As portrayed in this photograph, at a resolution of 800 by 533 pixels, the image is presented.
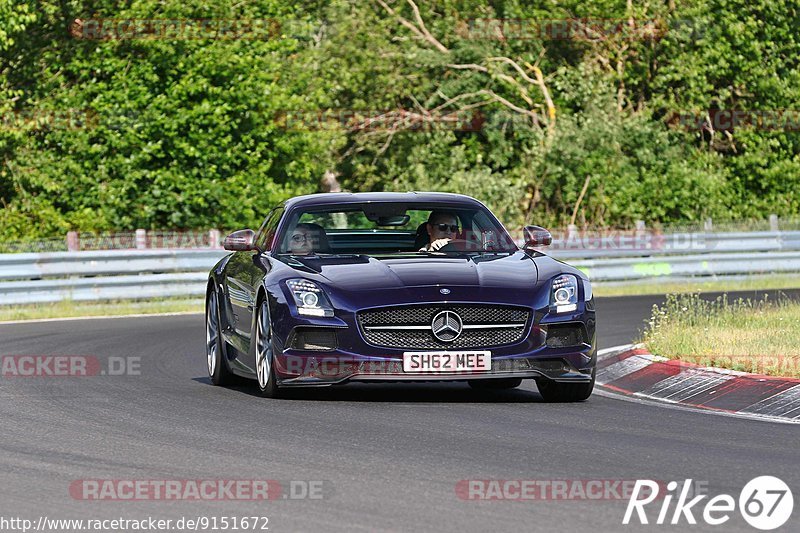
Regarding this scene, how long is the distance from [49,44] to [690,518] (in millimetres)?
32123

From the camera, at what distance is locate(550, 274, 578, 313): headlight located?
1163cm

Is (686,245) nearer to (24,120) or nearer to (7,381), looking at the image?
(24,120)

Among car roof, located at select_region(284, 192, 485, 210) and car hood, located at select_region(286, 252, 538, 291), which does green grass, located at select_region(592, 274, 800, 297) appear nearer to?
car roof, located at select_region(284, 192, 485, 210)

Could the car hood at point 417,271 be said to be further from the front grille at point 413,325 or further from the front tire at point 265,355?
the front tire at point 265,355

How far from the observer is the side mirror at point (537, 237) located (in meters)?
12.7

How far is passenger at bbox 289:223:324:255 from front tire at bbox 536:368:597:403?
6.78 feet

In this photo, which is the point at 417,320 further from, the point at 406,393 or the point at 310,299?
the point at 406,393

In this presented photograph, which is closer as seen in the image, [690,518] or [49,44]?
[690,518]

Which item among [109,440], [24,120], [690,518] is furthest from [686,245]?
[690,518]

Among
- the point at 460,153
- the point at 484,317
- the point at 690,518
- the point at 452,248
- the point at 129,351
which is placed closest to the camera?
the point at 690,518

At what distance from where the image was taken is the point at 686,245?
101 feet
